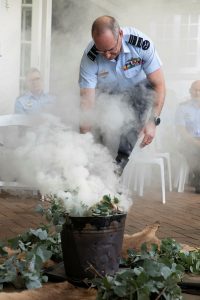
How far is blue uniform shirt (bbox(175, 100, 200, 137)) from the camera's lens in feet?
15.2

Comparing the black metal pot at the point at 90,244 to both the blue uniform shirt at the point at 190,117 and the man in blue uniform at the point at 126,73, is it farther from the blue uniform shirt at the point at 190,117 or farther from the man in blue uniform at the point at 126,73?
the blue uniform shirt at the point at 190,117

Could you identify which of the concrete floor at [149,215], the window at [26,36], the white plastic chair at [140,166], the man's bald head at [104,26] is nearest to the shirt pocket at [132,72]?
the man's bald head at [104,26]

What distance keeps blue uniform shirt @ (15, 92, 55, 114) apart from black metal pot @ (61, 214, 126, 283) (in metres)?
2.02

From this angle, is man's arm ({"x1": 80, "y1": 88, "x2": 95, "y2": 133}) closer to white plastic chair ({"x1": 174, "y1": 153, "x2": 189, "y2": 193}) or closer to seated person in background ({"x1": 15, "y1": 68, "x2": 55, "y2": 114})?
seated person in background ({"x1": 15, "y1": 68, "x2": 55, "y2": 114})

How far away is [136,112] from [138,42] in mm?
455

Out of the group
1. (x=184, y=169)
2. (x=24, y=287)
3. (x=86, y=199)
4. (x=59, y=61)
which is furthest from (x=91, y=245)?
(x=184, y=169)

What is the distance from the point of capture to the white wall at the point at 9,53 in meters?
4.27

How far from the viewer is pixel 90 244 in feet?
5.73

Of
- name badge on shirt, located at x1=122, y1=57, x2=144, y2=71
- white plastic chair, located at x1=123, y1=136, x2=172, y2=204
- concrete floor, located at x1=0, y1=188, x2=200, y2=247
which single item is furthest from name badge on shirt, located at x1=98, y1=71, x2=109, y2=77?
white plastic chair, located at x1=123, y1=136, x2=172, y2=204

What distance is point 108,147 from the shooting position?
9.37ft

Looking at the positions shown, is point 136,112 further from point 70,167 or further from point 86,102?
point 70,167

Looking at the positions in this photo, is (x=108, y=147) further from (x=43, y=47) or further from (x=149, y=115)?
(x=43, y=47)

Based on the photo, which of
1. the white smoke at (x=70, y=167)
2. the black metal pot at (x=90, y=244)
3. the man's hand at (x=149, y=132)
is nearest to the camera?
the black metal pot at (x=90, y=244)

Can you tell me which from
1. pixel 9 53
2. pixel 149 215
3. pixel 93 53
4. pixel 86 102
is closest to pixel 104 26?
pixel 93 53
